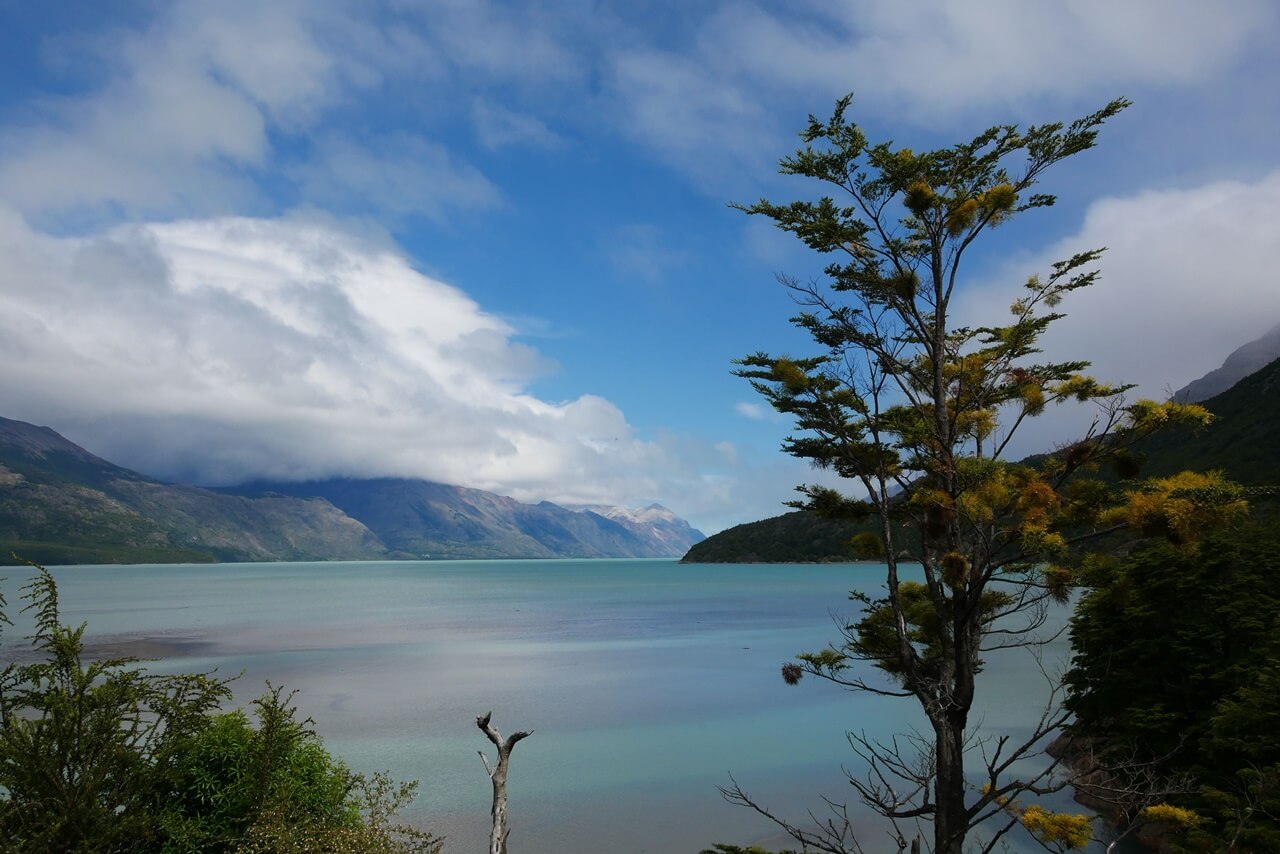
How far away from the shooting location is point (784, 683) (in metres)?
46.8

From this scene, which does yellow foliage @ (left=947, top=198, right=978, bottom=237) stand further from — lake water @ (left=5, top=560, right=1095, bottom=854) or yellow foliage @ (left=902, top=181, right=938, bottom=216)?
lake water @ (left=5, top=560, right=1095, bottom=854)

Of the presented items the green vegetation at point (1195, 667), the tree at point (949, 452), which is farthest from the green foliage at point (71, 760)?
the green vegetation at point (1195, 667)

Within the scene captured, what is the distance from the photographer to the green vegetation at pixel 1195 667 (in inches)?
650

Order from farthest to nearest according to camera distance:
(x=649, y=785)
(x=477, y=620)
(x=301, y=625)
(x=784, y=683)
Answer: (x=477, y=620) < (x=301, y=625) < (x=784, y=683) < (x=649, y=785)

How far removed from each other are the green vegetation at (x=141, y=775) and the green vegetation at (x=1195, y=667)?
1777cm

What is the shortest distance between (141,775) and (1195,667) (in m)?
26.3

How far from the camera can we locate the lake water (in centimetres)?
2434

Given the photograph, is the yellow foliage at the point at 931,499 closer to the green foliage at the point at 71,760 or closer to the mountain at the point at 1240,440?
the green foliage at the point at 71,760

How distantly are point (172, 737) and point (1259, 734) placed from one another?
23024mm

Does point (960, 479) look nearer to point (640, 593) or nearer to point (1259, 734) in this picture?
point (1259, 734)

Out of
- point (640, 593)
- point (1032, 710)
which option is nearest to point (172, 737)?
point (1032, 710)

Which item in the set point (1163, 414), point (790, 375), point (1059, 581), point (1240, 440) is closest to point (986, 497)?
point (1059, 581)

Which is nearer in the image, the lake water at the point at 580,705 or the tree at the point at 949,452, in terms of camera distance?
the tree at the point at 949,452

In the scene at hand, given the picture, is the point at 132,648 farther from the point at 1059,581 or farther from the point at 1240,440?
the point at 1240,440
